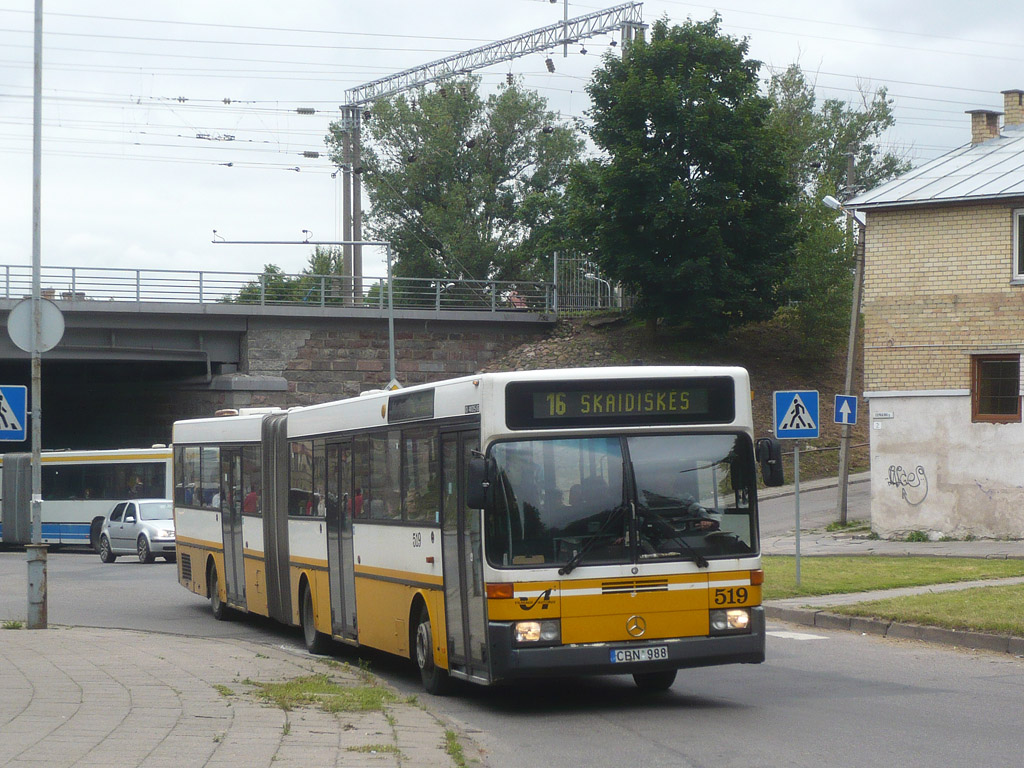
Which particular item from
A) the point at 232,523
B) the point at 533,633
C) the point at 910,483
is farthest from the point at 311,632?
the point at 910,483

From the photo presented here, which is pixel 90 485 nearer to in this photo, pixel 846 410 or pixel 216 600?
pixel 216 600

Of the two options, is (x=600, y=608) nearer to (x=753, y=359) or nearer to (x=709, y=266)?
(x=709, y=266)

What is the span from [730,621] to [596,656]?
→ 109cm

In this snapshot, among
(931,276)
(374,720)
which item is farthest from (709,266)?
(374,720)

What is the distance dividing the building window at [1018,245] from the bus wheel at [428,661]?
2149 cm

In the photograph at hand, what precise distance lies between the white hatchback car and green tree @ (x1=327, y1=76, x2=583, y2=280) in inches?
1513

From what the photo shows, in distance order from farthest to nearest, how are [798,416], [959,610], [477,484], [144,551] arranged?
[144,551] < [798,416] < [959,610] < [477,484]

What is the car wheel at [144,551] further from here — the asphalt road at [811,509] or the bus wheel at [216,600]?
the asphalt road at [811,509]

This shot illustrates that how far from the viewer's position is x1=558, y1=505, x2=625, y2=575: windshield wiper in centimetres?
961

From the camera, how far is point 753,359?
49719mm

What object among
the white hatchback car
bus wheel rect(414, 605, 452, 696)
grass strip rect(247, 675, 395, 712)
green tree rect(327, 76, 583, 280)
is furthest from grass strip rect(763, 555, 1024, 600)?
green tree rect(327, 76, 583, 280)

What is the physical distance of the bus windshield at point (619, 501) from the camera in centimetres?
970

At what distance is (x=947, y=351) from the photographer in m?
30.0

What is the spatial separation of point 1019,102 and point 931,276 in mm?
7872
